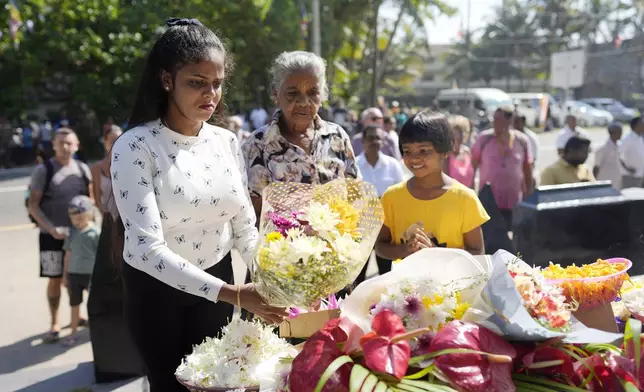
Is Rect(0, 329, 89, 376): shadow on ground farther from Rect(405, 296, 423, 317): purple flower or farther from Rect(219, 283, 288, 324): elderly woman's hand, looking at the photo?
Rect(405, 296, 423, 317): purple flower

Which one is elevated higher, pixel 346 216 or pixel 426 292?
pixel 346 216

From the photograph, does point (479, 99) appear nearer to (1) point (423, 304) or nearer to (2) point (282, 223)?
(2) point (282, 223)

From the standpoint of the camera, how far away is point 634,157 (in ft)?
32.0

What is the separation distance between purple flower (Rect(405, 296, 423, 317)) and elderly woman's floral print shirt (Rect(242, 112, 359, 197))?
62.5 inches

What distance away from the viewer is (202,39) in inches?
96.7

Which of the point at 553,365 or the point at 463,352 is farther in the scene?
the point at 553,365

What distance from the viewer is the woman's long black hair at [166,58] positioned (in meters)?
2.42

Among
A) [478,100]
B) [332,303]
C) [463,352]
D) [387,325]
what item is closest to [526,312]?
[463,352]

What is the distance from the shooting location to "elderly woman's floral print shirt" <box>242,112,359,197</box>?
3324 mm

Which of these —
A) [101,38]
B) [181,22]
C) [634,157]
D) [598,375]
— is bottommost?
[634,157]

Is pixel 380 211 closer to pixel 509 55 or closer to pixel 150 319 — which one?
pixel 150 319

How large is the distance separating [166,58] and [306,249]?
1041 millimetres

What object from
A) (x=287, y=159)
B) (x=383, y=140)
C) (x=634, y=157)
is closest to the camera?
(x=287, y=159)

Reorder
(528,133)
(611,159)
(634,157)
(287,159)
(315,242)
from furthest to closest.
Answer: (634,157) < (611,159) < (528,133) < (287,159) < (315,242)
